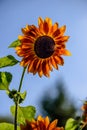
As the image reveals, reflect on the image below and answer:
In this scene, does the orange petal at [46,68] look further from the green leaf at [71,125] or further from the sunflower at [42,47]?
the green leaf at [71,125]

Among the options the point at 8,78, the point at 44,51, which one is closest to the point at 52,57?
the point at 44,51

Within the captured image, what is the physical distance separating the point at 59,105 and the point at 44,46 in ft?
79.7

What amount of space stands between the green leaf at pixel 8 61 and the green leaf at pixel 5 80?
0.19 feet

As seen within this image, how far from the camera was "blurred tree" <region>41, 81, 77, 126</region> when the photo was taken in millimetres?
24578

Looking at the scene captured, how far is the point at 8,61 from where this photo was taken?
1.57 metres

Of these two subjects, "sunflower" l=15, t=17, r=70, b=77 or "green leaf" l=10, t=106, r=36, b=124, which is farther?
"sunflower" l=15, t=17, r=70, b=77

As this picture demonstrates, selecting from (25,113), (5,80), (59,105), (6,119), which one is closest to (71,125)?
(25,113)

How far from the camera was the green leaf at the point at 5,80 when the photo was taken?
5.18 feet

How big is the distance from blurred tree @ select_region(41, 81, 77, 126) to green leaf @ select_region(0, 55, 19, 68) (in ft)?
72.3

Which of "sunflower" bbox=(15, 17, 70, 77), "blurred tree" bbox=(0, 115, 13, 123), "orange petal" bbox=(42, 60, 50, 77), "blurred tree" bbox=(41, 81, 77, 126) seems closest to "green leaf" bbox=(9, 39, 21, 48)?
"sunflower" bbox=(15, 17, 70, 77)

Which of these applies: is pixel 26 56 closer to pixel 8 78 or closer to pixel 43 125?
pixel 8 78

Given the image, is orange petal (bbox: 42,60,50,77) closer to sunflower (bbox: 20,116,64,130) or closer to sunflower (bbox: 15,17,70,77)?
Result: sunflower (bbox: 15,17,70,77)

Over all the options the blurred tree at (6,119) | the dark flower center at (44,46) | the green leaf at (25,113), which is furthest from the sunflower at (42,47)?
the blurred tree at (6,119)

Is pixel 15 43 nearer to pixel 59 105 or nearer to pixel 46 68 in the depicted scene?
pixel 46 68
